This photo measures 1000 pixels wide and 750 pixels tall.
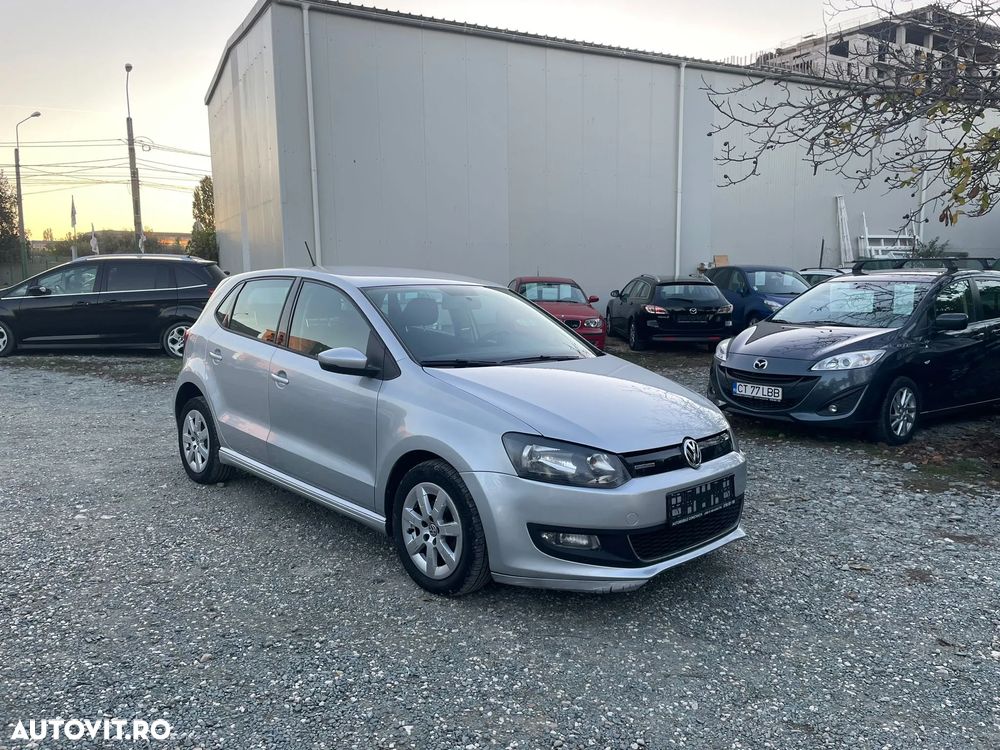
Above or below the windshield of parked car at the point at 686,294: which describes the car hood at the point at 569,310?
below

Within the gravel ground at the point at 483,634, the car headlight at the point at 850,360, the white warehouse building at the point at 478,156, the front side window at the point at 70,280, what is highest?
the white warehouse building at the point at 478,156

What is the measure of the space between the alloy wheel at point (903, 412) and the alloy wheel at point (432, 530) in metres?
4.95

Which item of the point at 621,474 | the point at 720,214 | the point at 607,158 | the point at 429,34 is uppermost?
the point at 429,34

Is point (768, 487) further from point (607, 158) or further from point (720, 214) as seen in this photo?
point (720, 214)

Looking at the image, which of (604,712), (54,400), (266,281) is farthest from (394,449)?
(54,400)

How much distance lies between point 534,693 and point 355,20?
14.4 metres

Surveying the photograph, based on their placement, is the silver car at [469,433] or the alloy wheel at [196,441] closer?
the silver car at [469,433]

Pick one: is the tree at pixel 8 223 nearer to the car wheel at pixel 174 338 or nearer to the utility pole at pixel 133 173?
the utility pole at pixel 133 173

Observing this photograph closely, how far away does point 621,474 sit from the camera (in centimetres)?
333


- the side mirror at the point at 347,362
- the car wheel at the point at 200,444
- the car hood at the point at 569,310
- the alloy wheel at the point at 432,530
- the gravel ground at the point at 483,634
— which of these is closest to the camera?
the gravel ground at the point at 483,634

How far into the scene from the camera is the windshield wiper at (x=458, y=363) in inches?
155

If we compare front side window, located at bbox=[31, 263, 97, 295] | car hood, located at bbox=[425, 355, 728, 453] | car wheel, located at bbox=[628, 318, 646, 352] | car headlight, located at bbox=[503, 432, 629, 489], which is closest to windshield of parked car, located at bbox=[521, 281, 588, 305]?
car wheel, located at bbox=[628, 318, 646, 352]

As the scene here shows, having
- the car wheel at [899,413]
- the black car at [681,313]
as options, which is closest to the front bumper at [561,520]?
the car wheel at [899,413]

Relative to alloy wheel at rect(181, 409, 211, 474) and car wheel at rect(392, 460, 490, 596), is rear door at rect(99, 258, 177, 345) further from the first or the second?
car wheel at rect(392, 460, 490, 596)
